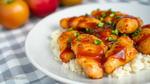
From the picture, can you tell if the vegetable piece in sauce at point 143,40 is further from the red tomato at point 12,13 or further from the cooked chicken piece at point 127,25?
the red tomato at point 12,13

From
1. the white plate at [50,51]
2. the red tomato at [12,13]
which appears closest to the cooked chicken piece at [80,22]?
the white plate at [50,51]

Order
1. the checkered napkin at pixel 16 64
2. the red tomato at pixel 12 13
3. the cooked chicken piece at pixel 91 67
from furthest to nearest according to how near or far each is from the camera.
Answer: the red tomato at pixel 12 13, the checkered napkin at pixel 16 64, the cooked chicken piece at pixel 91 67

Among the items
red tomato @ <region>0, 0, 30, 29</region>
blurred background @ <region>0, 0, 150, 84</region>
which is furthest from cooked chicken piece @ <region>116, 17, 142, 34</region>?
red tomato @ <region>0, 0, 30, 29</region>

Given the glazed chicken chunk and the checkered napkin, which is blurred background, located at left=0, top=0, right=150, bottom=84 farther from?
the glazed chicken chunk

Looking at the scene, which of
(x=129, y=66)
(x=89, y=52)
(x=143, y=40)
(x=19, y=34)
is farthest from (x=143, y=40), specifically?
(x=19, y=34)

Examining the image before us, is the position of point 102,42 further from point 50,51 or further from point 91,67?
point 50,51

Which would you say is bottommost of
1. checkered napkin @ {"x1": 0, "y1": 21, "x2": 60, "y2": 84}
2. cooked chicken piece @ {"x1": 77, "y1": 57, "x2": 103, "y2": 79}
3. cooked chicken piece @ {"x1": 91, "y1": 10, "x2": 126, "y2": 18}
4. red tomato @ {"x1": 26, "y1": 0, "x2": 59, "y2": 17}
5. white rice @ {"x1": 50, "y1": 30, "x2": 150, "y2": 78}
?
checkered napkin @ {"x1": 0, "y1": 21, "x2": 60, "y2": 84}
